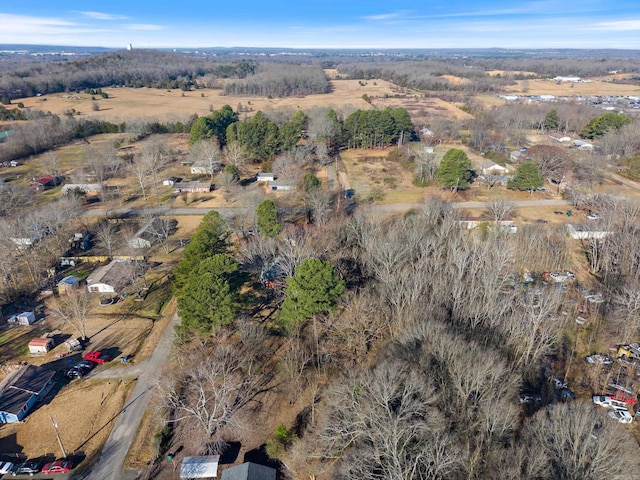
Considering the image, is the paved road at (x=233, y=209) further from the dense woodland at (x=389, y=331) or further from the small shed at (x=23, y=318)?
the small shed at (x=23, y=318)

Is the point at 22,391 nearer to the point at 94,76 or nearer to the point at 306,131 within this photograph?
the point at 306,131

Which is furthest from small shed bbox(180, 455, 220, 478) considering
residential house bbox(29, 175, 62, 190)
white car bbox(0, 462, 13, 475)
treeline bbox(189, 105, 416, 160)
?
residential house bbox(29, 175, 62, 190)

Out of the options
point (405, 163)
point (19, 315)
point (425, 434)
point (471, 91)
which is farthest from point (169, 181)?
point (471, 91)

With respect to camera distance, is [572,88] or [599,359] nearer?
[599,359]

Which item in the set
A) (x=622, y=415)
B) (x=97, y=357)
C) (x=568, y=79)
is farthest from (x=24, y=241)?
(x=568, y=79)

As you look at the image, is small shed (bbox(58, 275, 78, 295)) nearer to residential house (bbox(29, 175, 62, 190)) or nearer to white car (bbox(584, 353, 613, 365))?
residential house (bbox(29, 175, 62, 190))

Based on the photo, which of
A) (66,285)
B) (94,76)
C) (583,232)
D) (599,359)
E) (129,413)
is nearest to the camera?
(129,413)
